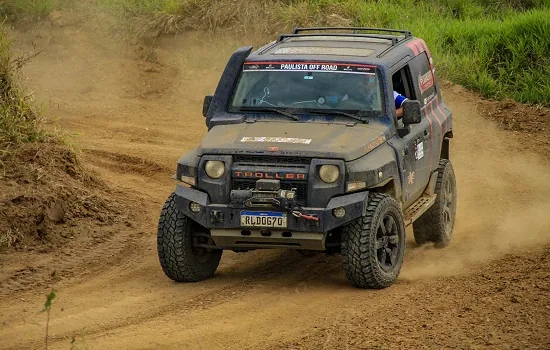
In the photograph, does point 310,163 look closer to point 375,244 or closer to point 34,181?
point 375,244

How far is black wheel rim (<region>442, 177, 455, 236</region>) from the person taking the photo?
35.8 feet

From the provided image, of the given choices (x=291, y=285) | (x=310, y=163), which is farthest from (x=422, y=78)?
(x=291, y=285)

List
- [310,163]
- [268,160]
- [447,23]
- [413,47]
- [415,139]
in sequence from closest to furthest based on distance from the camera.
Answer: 1. [310,163]
2. [268,160]
3. [415,139]
4. [413,47]
5. [447,23]

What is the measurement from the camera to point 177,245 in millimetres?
A: 8945

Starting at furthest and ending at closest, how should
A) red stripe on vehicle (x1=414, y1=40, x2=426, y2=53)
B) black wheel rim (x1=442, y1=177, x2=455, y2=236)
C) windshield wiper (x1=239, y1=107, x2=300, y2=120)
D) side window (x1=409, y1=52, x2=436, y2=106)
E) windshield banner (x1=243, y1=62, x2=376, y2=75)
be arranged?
black wheel rim (x1=442, y1=177, x2=455, y2=236) → red stripe on vehicle (x1=414, y1=40, x2=426, y2=53) → side window (x1=409, y1=52, x2=436, y2=106) → windshield banner (x1=243, y1=62, x2=376, y2=75) → windshield wiper (x1=239, y1=107, x2=300, y2=120)

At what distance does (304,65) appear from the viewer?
9602 millimetres

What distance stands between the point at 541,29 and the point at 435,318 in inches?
394

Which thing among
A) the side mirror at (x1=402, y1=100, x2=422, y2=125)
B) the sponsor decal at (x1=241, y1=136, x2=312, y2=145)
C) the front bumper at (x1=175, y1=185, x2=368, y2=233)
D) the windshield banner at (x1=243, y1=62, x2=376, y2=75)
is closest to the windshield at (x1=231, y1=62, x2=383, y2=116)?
the windshield banner at (x1=243, y1=62, x2=376, y2=75)

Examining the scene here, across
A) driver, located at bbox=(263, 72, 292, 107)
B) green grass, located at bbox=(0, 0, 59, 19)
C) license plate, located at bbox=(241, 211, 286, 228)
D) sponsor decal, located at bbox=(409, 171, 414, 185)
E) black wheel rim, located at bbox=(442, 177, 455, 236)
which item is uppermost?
green grass, located at bbox=(0, 0, 59, 19)

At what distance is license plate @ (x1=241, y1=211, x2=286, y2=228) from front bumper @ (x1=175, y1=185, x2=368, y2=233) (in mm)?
45

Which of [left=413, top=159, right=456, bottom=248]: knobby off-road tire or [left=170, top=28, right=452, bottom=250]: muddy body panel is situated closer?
[left=170, top=28, right=452, bottom=250]: muddy body panel

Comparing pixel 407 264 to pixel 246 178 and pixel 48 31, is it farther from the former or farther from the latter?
pixel 48 31

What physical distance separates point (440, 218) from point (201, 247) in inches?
107

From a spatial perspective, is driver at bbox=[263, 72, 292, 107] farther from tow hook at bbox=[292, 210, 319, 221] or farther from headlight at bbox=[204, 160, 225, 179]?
tow hook at bbox=[292, 210, 319, 221]
